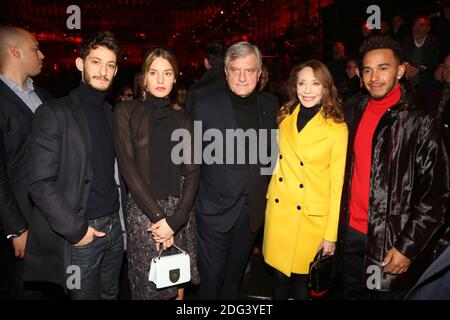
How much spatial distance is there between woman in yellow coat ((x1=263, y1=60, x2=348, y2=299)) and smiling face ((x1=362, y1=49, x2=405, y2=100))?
0.94 feet

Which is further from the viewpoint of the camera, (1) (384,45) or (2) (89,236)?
(1) (384,45)

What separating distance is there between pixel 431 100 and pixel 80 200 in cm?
489

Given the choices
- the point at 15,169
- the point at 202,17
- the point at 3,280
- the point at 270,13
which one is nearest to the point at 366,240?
the point at 15,169

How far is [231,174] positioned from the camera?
2.78 metres

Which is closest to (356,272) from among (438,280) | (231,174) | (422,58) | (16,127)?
(231,174)

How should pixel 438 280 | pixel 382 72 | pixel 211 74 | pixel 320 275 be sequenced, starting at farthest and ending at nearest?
pixel 211 74, pixel 320 275, pixel 382 72, pixel 438 280

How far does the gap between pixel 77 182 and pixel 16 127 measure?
732 millimetres

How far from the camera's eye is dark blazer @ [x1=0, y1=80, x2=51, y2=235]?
95.0 inches

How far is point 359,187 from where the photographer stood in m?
2.55

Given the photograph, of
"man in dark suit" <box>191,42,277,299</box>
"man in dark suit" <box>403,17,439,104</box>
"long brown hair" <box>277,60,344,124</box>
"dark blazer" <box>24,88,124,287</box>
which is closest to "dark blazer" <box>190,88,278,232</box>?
"man in dark suit" <box>191,42,277,299</box>

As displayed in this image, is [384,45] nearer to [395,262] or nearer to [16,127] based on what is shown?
[395,262]

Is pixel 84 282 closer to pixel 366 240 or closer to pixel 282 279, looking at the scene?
pixel 282 279

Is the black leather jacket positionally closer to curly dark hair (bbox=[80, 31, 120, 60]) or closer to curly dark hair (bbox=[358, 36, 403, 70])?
curly dark hair (bbox=[358, 36, 403, 70])

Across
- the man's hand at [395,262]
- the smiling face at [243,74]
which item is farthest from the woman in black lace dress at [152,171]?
the man's hand at [395,262]
